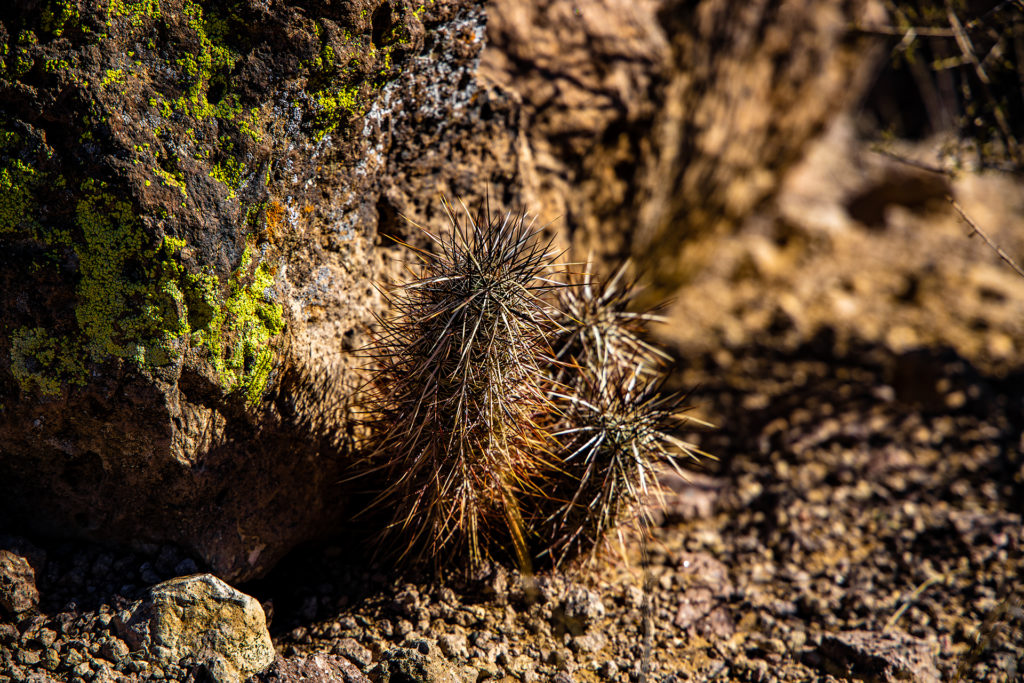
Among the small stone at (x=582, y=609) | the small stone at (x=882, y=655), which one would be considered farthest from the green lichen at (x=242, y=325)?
the small stone at (x=882, y=655)

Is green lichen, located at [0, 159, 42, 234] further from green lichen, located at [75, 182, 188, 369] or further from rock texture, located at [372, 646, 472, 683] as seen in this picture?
rock texture, located at [372, 646, 472, 683]

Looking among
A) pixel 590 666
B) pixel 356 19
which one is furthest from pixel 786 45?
pixel 590 666

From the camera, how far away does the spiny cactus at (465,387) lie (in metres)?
1.92

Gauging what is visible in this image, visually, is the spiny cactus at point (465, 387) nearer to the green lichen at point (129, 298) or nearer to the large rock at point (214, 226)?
the large rock at point (214, 226)

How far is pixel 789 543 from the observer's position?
9.71 feet

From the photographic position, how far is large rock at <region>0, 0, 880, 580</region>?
1933mm

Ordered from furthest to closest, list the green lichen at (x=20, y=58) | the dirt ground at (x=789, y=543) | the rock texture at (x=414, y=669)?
the dirt ground at (x=789, y=543) < the rock texture at (x=414, y=669) < the green lichen at (x=20, y=58)

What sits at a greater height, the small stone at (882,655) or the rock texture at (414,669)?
the small stone at (882,655)

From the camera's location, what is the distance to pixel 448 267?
2000mm

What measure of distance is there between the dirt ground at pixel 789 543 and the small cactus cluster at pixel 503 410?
262mm

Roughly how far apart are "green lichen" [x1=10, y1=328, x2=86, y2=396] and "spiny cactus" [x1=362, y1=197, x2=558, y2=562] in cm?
84

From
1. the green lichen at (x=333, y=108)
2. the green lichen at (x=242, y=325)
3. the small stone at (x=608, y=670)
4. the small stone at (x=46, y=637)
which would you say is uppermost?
the green lichen at (x=333, y=108)

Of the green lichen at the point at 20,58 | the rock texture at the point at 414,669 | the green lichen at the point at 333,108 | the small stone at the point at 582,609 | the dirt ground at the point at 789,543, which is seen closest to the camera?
the green lichen at the point at 20,58

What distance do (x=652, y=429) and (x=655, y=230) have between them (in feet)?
5.52
